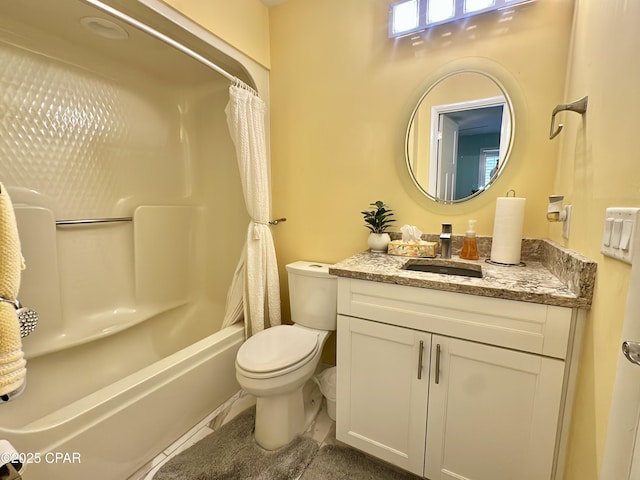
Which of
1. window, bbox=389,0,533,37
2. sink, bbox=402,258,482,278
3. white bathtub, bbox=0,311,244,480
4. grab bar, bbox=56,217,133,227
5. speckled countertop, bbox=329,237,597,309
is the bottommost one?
white bathtub, bbox=0,311,244,480

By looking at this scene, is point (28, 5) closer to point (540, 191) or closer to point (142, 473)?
point (142, 473)

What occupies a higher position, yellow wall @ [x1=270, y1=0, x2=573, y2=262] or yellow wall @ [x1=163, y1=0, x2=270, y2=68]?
yellow wall @ [x1=163, y1=0, x2=270, y2=68]

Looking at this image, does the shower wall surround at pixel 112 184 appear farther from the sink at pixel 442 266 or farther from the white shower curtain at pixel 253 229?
the sink at pixel 442 266

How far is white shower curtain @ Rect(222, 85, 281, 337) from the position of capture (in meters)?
1.59

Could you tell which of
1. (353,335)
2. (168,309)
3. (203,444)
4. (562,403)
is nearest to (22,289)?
(168,309)

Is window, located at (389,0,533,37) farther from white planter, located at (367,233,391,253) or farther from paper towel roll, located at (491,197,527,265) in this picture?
white planter, located at (367,233,391,253)

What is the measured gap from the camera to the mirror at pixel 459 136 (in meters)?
1.34

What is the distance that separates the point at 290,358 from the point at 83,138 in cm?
180

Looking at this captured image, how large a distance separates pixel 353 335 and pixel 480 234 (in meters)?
0.84

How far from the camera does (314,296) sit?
5.18ft

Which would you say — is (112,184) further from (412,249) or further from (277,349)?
(412,249)

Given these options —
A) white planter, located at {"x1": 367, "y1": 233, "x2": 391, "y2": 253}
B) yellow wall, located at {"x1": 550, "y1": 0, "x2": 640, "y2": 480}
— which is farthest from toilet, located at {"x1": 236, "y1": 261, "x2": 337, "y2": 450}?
yellow wall, located at {"x1": 550, "y1": 0, "x2": 640, "y2": 480}

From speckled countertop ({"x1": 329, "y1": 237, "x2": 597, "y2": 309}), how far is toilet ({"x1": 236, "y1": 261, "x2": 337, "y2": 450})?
0.37 metres

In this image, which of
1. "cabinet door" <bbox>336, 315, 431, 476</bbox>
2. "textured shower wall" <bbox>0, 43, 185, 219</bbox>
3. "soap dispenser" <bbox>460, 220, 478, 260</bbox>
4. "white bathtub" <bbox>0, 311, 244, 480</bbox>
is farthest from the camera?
"textured shower wall" <bbox>0, 43, 185, 219</bbox>
